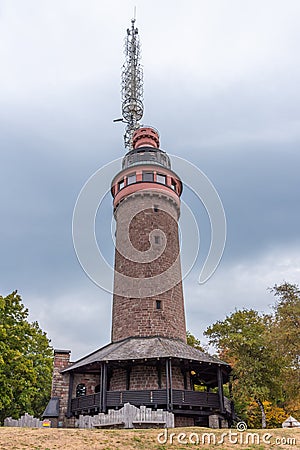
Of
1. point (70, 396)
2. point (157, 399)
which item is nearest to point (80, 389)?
point (70, 396)

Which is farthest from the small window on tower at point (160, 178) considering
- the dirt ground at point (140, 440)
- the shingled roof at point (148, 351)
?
the dirt ground at point (140, 440)

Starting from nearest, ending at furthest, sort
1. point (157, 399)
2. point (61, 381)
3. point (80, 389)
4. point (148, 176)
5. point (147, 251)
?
point (157, 399)
point (61, 381)
point (80, 389)
point (147, 251)
point (148, 176)

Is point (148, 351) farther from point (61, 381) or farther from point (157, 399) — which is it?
point (61, 381)

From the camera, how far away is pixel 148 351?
23406mm

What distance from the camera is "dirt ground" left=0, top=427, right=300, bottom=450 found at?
13164 millimetres

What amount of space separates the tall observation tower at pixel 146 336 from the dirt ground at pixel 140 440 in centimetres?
381

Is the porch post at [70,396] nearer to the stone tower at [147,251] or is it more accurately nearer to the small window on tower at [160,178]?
the stone tower at [147,251]

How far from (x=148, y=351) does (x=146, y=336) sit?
2.62m

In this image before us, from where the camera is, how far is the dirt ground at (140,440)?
518 inches

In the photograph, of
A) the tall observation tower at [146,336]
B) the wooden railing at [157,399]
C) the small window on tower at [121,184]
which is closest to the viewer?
the wooden railing at [157,399]

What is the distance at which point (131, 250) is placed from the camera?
2917cm

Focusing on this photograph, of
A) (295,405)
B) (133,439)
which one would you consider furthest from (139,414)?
(295,405)

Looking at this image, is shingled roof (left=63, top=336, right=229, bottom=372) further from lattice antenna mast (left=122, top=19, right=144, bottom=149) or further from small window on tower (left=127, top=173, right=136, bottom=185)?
lattice antenna mast (left=122, top=19, right=144, bottom=149)

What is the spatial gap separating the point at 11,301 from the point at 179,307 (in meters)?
11.3
